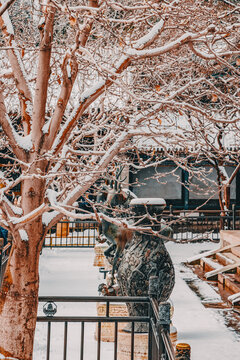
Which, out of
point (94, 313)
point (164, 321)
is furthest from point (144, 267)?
point (164, 321)

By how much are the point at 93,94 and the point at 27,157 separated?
3.02 ft

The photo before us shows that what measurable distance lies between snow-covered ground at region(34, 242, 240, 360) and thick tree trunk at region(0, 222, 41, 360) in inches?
85.1

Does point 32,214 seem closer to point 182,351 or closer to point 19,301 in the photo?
point 19,301

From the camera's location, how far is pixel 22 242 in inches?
169

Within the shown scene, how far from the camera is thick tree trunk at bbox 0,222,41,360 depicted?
427 cm

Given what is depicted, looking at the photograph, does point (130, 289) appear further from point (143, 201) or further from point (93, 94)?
point (93, 94)

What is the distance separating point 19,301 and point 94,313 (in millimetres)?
4423

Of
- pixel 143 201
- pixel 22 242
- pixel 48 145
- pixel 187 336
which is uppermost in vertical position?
pixel 48 145

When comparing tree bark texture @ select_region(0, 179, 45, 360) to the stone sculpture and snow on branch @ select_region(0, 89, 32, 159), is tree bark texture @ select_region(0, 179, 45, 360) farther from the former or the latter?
the stone sculpture

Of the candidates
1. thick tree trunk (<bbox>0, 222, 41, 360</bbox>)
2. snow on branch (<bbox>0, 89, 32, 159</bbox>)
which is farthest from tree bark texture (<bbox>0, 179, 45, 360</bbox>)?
snow on branch (<bbox>0, 89, 32, 159</bbox>)

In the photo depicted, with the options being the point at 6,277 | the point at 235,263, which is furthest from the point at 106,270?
the point at 6,277

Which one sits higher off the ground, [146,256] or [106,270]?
[146,256]

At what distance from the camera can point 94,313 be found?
846 centimetres

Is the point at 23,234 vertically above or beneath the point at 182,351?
above
